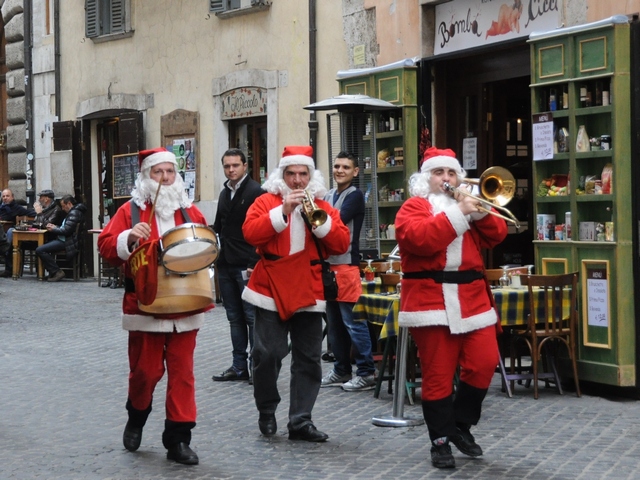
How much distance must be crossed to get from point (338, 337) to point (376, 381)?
460 mm

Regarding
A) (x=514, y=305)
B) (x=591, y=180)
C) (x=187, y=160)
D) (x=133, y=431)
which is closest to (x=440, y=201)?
(x=133, y=431)

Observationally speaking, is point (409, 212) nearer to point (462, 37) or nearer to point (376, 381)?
point (376, 381)

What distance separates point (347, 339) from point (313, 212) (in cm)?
255

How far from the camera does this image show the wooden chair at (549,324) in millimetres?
9070

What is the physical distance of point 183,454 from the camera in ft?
22.6

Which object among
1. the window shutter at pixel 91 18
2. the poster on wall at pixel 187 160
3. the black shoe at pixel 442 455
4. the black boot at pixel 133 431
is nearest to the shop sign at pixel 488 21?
the black shoe at pixel 442 455

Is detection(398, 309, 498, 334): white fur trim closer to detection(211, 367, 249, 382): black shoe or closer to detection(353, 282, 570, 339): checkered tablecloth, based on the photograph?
detection(353, 282, 570, 339): checkered tablecloth

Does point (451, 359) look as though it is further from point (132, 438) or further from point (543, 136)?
point (543, 136)

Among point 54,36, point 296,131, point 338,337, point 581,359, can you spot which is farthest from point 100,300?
point 581,359

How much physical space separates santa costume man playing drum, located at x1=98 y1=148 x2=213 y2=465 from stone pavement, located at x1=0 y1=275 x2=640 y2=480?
212mm

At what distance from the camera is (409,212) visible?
22.6 feet

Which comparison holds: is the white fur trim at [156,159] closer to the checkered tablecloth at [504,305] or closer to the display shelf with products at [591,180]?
the checkered tablecloth at [504,305]

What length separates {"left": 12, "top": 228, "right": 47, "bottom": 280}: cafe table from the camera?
2011cm

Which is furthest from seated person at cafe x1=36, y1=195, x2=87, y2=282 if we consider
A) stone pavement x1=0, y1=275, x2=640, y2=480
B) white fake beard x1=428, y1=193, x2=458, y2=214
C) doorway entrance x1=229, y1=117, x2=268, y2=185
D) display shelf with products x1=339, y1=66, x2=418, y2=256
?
white fake beard x1=428, y1=193, x2=458, y2=214
